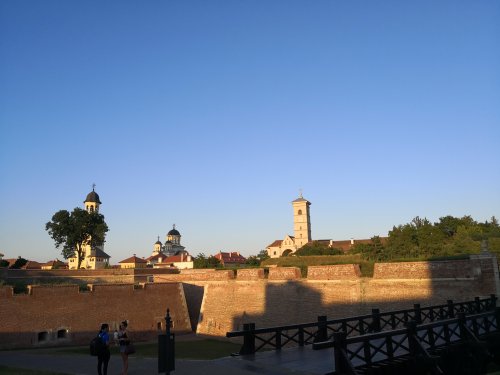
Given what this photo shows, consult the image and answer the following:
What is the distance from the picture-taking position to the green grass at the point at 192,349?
17000 mm

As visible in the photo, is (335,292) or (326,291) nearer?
(335,292)

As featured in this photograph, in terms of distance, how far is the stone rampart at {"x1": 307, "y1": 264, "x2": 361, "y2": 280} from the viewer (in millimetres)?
20406

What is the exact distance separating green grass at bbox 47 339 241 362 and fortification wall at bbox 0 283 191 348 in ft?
7.12

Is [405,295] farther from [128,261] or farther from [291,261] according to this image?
[128,261]

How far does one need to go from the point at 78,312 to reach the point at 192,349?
22.8 ft

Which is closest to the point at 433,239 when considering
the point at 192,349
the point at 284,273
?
the point at 284,273

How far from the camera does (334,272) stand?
69.3 ft

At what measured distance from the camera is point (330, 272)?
21281mm

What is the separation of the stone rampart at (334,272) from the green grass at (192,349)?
537 cm

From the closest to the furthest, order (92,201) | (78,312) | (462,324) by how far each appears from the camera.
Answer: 1. (462,324)
2. (78,312)
3. (92,201)

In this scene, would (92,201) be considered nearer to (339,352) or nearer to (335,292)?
(335,292)

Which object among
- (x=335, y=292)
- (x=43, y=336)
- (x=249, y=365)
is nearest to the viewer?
(x=249, y=365)

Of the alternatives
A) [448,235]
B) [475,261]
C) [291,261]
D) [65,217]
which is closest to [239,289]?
[291,261]

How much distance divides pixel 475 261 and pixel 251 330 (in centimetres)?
1124
